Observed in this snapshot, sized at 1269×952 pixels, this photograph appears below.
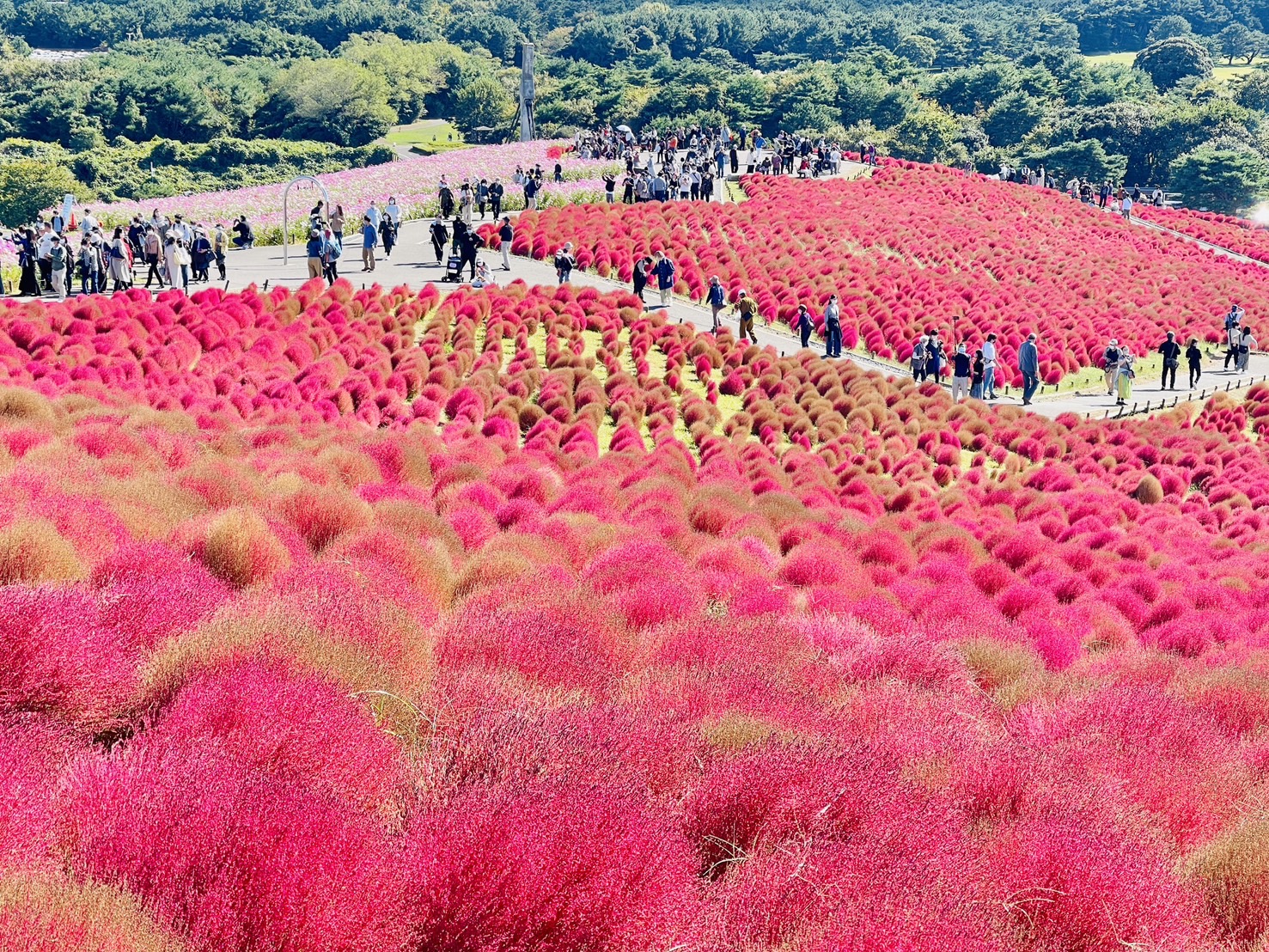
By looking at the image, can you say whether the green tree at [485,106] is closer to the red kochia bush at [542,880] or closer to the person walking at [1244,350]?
the person walking at [1244,350]

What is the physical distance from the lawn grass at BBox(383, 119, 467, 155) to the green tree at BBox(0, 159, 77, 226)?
36644mm

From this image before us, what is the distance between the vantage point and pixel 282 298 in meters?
24.8

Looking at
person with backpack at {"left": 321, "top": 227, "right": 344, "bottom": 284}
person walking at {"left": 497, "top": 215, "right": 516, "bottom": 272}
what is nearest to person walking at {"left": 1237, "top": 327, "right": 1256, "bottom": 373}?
person walking at {"left": 497, "top": 215, "right": 516, "bottom": 272}

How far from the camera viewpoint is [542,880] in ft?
13.1

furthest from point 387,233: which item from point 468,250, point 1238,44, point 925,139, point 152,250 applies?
point 1238,44

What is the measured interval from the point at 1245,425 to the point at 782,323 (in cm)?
1196

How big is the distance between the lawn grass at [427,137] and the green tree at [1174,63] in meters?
73.8

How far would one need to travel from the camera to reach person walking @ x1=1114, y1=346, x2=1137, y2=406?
30922 mm

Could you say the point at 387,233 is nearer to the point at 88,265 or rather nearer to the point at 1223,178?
the point at 88,265

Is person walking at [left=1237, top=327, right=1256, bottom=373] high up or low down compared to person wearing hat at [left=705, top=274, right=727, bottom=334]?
down

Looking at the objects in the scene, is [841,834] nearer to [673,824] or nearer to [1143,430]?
[673,824]

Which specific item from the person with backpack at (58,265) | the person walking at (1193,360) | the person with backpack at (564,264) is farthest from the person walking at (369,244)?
the person walking at (1193,360)

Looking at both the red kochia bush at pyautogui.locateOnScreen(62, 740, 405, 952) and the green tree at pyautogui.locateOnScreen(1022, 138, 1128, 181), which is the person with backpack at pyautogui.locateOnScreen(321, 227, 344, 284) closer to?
the red kochia bush at pyautogui.locateOnScreen(62, 740, 405, 952)

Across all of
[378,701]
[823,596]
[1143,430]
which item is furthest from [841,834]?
[1143,430]
